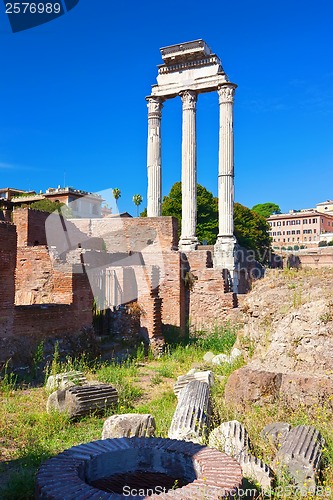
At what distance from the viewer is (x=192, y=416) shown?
222 inches

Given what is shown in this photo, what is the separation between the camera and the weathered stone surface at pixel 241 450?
4238 mm

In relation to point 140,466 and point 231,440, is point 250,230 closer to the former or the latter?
point 231,440

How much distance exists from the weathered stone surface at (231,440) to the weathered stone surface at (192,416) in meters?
0.35

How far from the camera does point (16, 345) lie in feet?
29.0

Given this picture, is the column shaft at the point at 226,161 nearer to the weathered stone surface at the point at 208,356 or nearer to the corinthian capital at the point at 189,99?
the corinthian capital at the point at 189,99

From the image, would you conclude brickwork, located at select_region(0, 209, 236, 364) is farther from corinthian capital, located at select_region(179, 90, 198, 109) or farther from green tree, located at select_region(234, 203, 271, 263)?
green tree, located at select_region(234, 203, 271, 263)

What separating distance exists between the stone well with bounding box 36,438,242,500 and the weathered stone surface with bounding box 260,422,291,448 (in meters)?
1.08

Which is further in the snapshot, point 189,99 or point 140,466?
point 189,99

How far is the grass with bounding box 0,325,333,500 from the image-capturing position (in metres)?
4.83

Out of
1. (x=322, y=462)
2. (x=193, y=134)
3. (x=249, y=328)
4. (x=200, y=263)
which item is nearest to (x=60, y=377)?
(x=249, y=328)

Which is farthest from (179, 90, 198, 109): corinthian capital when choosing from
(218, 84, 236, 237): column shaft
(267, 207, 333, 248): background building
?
(267, 207, 333, 248): background building

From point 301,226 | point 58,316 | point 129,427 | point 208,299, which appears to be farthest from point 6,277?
point 301,226

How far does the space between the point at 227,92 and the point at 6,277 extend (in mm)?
18953

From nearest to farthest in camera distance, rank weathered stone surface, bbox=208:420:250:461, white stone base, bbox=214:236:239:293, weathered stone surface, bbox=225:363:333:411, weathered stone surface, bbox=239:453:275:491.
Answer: weathered stone surface, bbox=239:453:275:491, weathered stone surface, bbox=208:420:250:461, weathered stone surface, bbox=225:363:333:411, white stone base, bbox=214:236:239:293
